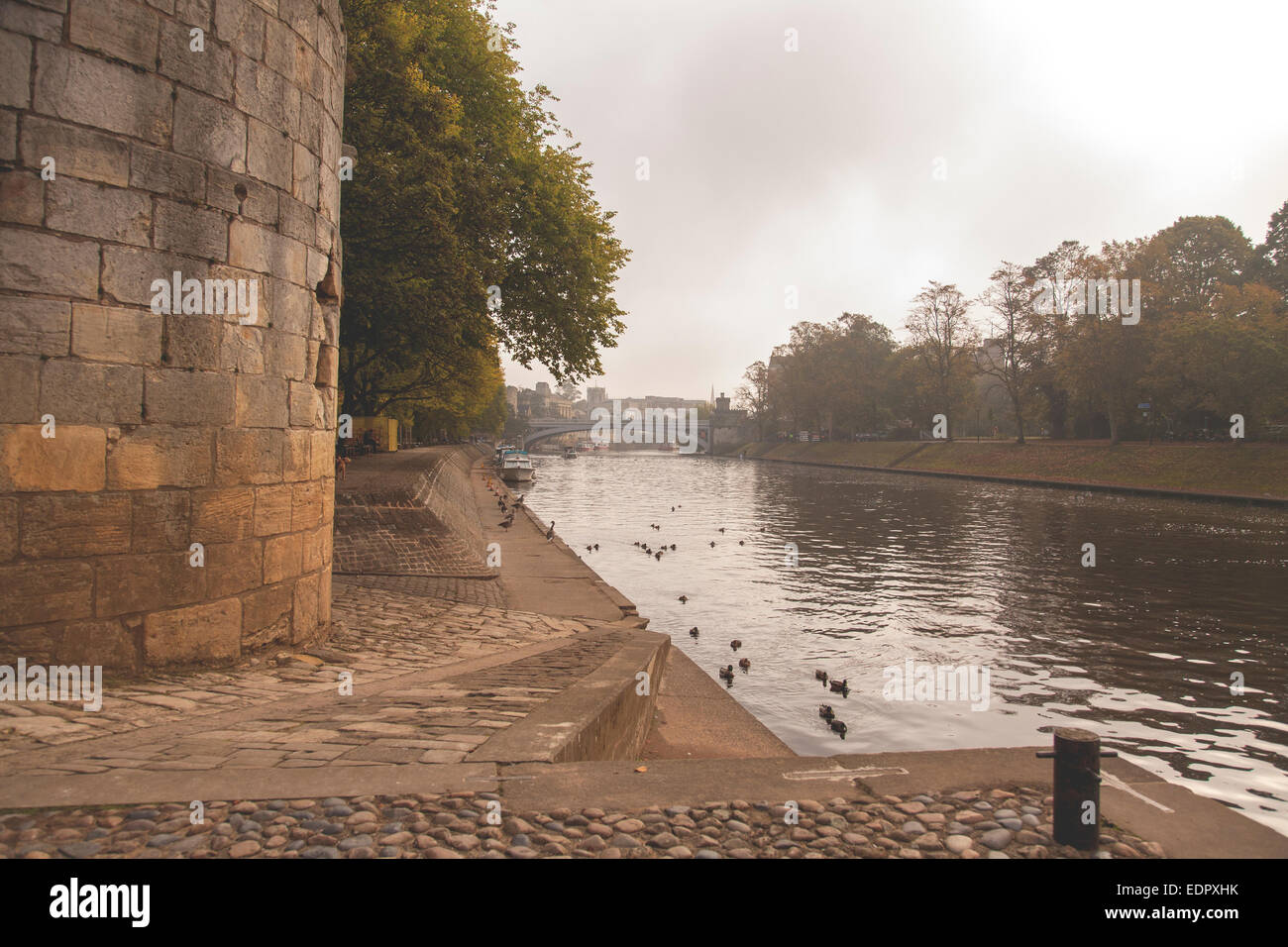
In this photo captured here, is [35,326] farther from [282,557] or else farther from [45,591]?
[282,557]

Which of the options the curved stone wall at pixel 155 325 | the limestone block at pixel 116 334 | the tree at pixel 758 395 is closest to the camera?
the curved stone wall at pixel 155 325

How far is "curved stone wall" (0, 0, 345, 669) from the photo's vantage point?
591 centimetres

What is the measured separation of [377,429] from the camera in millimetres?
36281

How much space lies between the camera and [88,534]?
623 centimetres

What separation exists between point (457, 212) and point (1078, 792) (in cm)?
2047

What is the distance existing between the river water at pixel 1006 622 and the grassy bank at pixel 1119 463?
237 inches

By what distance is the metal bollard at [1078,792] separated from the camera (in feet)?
12.6

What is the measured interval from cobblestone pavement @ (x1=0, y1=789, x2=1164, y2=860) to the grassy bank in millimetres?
40468

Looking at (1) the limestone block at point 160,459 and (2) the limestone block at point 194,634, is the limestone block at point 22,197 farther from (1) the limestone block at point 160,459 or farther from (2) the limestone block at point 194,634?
(2) the limestone block at point 194,634

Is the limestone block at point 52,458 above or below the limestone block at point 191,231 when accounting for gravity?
below

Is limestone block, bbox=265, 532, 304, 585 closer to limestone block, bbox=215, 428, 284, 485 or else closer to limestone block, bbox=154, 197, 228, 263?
limestone block, bbox=215, 428, 284, 485

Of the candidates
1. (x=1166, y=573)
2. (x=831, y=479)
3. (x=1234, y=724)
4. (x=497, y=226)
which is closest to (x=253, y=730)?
(x=1234, y=724)

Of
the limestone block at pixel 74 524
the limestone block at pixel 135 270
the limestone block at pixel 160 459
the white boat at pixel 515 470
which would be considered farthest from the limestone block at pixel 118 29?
the white boat at pixel 515 470
